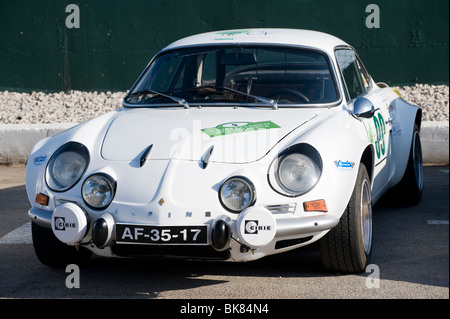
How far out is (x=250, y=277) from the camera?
4617 millimetres

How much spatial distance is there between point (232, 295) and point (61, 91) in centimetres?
837

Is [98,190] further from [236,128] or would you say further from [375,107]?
[375,107]

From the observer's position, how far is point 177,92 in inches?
214

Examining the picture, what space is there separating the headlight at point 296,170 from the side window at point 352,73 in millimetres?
1301

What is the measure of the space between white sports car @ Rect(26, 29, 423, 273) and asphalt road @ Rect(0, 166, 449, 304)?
6.8 inches

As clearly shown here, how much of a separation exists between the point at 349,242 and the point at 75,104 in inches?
293

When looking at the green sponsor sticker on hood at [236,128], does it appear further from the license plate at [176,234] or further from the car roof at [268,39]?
the car roof at [268,39]

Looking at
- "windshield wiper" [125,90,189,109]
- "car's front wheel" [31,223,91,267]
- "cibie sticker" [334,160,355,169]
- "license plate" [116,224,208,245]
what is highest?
"windshield wiper" [125,90,189,109]

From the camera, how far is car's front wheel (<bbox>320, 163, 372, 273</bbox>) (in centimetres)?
440

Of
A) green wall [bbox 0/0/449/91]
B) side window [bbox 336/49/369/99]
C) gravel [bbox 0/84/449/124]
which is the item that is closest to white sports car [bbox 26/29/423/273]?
side window [bbox 336/49/369/99]

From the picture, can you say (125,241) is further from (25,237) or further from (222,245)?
(25,237)

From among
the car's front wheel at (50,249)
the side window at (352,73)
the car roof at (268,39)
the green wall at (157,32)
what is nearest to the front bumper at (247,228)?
the car's front wheel at (50,249)

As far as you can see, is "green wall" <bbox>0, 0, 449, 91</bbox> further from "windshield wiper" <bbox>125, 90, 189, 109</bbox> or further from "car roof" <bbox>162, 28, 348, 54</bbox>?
"windshield wiper" <bbox>125, 90, 189, 109</bbox>

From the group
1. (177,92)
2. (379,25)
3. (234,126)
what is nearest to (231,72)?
(177,92)
